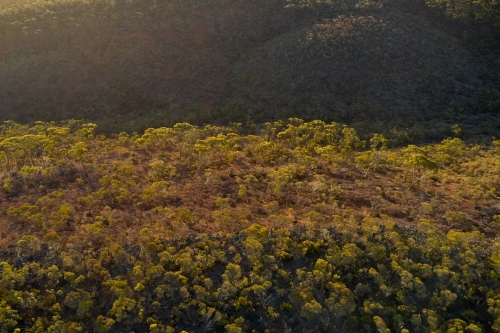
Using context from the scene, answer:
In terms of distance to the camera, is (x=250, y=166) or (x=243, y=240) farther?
(x=250, y=166)

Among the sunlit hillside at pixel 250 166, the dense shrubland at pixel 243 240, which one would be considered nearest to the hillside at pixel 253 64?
the sunlit hillside at pixel 250 166

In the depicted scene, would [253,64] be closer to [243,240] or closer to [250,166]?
[250,166]

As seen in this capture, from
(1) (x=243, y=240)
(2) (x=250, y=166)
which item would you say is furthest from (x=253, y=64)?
(1) (x=243, y=240)

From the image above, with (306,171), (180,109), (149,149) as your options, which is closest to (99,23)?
(180,109)

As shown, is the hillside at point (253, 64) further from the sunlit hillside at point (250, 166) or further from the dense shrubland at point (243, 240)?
the dense shrubland at point (243, 240)

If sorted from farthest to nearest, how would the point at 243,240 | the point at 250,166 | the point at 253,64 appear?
the point at 253,64
the point at 250,166
the point at 243,240

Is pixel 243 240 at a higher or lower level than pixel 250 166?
higher
